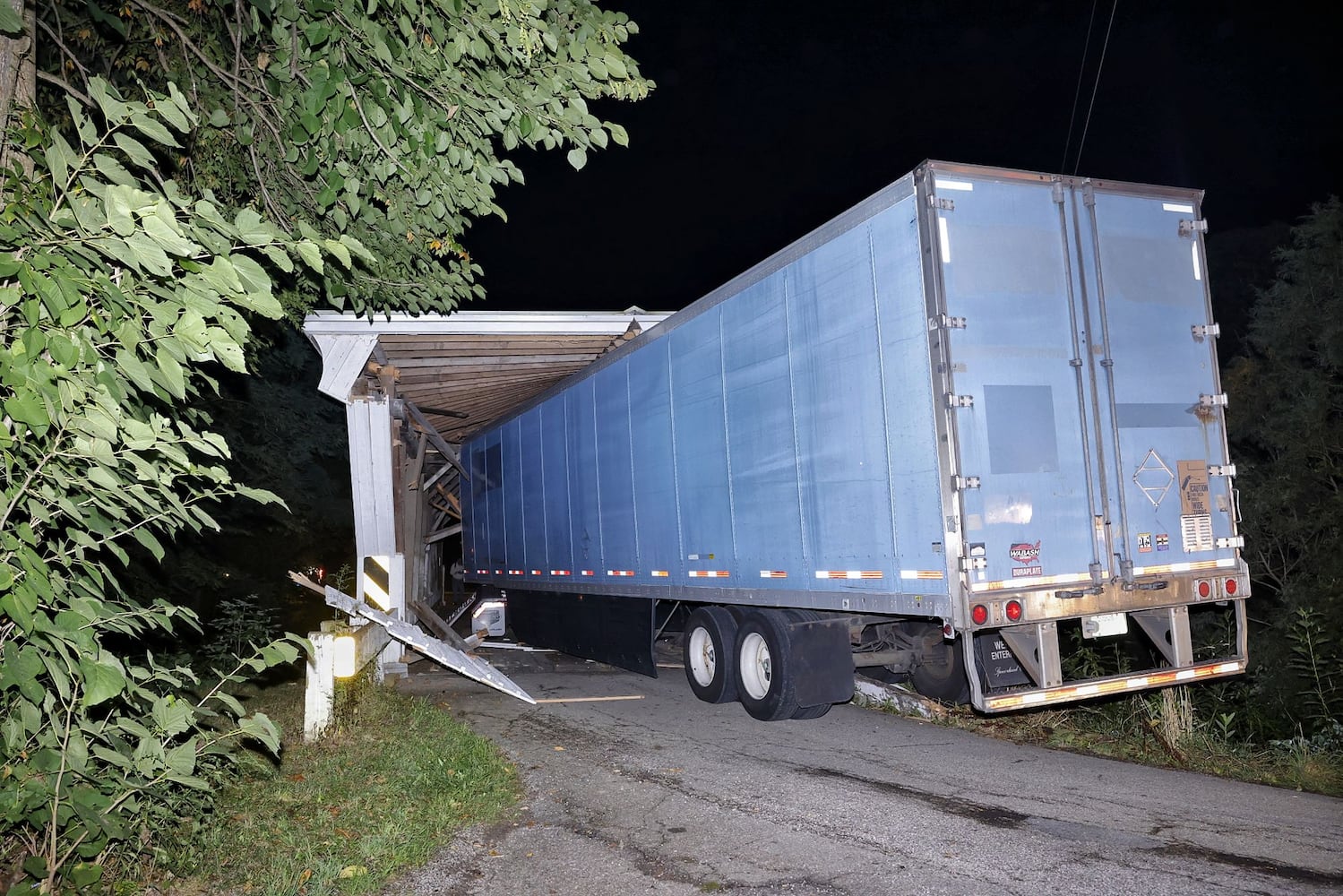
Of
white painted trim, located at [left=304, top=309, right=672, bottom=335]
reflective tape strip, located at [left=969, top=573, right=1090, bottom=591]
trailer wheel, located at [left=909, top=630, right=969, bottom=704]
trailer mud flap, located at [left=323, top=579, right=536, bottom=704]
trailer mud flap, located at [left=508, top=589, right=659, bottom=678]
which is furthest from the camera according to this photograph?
white painted trim, located at [left=304, top=309, right=672, bottom=335]

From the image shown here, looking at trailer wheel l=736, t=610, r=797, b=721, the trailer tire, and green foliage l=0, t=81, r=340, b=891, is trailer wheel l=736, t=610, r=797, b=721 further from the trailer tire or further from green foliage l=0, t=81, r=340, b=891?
green foliage l=0, t=81, r=340, b=891

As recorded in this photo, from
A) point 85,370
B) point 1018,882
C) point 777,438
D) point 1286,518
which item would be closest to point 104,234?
point 85,370

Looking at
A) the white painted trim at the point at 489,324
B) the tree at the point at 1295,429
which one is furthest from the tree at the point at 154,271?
the tree at the point at 1295,429

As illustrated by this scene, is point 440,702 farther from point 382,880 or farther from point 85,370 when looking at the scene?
point 85,370

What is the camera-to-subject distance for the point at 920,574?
254 inches

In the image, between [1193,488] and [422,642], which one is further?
[422,642]

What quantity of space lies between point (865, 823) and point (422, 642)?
4.89 meters

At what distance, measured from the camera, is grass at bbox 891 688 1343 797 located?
652 cm

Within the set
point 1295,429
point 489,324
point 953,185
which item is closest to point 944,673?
point 953,185

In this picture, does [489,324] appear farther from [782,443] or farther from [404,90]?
[404,90]

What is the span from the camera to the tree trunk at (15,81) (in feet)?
11.6

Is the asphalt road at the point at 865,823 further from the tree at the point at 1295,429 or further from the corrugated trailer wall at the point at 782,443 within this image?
the tree at the point at 1295,429

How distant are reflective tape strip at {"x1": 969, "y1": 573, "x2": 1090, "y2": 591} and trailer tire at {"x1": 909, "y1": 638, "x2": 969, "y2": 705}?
2104mm

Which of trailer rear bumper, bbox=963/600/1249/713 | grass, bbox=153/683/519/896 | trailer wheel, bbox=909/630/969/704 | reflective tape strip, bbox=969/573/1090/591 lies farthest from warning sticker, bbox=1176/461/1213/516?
grass, bbox=153/683/519/896
